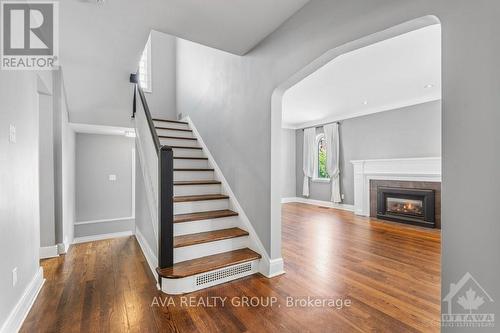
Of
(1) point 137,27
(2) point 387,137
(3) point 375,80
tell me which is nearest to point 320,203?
(2) point 387,137

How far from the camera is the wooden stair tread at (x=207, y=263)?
2156 mm

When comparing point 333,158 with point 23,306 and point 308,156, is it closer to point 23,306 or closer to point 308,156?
point 308,156

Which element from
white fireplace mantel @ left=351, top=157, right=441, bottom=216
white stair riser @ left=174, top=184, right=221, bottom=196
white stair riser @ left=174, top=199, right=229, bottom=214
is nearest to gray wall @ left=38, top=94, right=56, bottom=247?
white stair riser @ left=174, top=184, right=221, bottom=196

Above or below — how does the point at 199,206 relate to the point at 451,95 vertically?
below

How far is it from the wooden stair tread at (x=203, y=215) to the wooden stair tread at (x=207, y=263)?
0.45 meters

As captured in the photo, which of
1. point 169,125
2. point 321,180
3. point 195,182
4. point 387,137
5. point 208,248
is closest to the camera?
point 208,248

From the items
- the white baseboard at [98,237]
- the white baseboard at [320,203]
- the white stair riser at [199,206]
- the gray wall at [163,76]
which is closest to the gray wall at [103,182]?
the white baseboard at [98,237]

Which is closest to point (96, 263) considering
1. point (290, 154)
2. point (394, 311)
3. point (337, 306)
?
point (337, 306)

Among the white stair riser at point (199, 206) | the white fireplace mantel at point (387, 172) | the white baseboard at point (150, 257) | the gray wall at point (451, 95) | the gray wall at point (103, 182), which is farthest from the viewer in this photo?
the gray wall at point (103, 182)

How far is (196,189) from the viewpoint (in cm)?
338

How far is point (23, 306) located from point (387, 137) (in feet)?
20.9

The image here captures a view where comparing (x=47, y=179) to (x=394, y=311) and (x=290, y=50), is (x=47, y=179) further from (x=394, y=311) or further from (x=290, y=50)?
(x=394, y=311)

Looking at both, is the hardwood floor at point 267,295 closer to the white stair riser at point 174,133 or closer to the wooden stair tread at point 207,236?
the wooden stair tread at point 207,236

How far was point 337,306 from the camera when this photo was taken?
1948 millimetres
